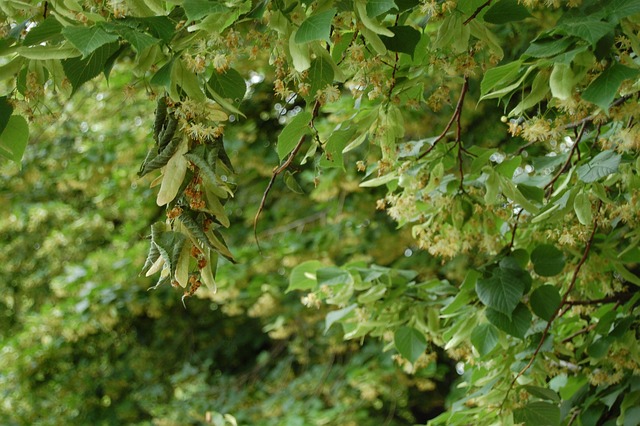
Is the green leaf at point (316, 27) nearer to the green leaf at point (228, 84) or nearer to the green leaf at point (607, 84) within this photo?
the green leaf at point (228, 84)

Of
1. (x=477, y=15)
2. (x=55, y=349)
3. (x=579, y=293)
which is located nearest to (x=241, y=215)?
(x=55, y=349)

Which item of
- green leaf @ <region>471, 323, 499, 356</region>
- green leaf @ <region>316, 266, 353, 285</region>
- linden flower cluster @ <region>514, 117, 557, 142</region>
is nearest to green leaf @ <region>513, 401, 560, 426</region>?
green leaf @ <region>471, 323, 499, 356</region>

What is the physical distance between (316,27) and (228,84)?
0.92 ft

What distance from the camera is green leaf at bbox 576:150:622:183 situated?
161 centimetres

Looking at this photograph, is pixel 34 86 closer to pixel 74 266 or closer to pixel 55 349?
pixel 74 266

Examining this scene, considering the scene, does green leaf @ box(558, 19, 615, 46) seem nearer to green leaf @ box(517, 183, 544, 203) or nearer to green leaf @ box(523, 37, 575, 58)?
green leaf @ box(523, 37, 575, 58)

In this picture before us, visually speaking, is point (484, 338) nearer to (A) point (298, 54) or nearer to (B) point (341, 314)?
(B) point (341, 314)

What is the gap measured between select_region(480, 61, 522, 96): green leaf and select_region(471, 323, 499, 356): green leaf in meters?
0.75

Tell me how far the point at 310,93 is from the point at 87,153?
4.30 meters

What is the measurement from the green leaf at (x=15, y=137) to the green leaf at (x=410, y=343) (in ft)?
3.80

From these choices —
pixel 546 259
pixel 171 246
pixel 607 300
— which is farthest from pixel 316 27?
pixel 607 300

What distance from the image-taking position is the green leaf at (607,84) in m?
1.17

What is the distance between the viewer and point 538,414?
1.86 metres

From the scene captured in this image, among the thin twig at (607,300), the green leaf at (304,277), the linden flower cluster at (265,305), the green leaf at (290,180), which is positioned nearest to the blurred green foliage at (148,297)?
the linden flower cluster at (265,305)
